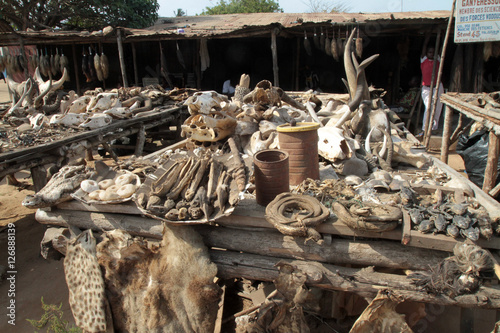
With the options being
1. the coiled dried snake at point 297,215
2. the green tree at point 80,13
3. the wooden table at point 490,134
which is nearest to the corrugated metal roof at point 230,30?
the green tree at point 80,13

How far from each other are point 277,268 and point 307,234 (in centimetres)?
49

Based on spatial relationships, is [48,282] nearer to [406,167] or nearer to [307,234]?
[307,234]

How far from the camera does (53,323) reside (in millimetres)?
3096

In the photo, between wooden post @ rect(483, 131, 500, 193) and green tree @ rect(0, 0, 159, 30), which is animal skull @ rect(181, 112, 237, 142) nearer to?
wooden post @ rect(483, 131, 500, 193)

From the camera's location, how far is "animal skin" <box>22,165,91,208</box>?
3.05 meters

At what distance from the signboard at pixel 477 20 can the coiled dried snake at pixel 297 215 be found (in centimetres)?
640

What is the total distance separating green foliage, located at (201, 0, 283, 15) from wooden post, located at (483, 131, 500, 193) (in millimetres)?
28523

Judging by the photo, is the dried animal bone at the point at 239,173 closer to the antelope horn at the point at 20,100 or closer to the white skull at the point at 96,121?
the white skull at the point at 96,121

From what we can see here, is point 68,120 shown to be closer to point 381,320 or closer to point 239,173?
point 239,173

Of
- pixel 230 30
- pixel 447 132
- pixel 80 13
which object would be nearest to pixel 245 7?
pixel 80 13

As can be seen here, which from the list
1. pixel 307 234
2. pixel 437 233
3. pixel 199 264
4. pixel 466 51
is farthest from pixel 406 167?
pixel 466 51

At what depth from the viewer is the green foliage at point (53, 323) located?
293cm

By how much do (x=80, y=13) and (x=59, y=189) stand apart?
45.6 feet

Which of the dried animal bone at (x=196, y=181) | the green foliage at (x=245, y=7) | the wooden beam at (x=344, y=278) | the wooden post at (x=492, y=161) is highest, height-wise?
the green foliage at (x=245, y=7)
